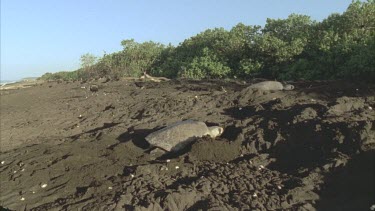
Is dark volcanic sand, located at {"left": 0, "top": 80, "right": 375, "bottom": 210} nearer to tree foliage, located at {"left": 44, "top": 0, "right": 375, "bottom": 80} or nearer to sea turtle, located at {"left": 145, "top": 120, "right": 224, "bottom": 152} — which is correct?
sea turtle, located at {"left": 145, "top": 120, "right": 224, "bottom": 152}

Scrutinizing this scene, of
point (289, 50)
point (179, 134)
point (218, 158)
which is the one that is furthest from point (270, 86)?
point (218, 158)

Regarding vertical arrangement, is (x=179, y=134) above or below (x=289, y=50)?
below

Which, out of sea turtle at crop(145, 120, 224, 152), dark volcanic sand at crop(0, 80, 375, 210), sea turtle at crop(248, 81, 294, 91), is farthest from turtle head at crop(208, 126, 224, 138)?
sea turtle at crop(248, 81, 294, 91)

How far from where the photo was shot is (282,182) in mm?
6387

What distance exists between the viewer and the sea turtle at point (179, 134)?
8570 millimetres

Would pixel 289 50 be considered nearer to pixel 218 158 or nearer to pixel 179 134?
pixel 179 134

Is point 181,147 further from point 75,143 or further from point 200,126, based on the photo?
point 75,143

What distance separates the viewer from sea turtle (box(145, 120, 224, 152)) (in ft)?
28.1

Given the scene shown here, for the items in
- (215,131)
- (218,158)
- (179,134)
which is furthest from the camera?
(215,131)

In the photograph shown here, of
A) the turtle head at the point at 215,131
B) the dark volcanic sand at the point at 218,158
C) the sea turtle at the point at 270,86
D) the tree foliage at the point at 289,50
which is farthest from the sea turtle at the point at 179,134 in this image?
the tree foliage at the point at 289,50

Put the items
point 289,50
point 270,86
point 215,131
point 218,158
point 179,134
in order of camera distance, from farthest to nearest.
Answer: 1. point 289,50
2. point 270,86
3. point 215,131
4. point 179,134
5. point 218,158

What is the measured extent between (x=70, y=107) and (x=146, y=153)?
21.7ft

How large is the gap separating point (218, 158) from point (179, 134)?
4.19 feet

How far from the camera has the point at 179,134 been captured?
8.70 metres
